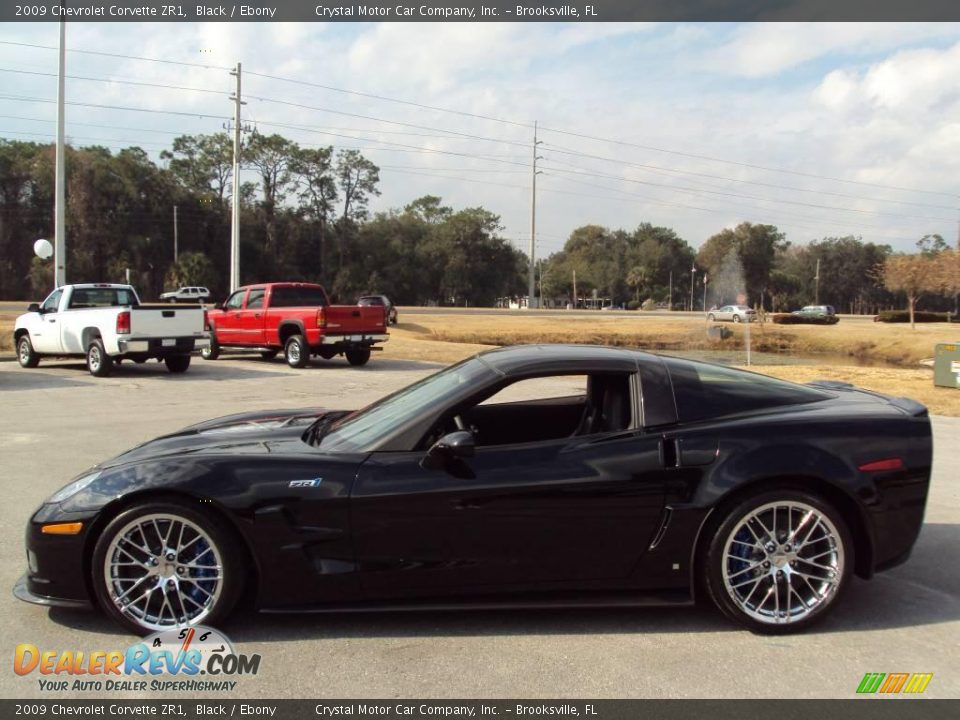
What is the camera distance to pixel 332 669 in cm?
341

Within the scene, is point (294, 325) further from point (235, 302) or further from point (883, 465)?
point (883, 465)

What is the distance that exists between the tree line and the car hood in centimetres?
4322

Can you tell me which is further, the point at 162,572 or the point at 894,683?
the point at 162,572

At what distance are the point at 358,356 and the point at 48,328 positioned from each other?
6.85m

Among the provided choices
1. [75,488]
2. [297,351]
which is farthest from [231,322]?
[75,488]

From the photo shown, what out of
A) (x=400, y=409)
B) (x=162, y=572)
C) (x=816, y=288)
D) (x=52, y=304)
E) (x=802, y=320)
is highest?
(x=816, y=288)

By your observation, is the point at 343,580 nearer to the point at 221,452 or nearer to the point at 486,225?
the point at 221,452

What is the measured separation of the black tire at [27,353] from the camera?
17047 mm

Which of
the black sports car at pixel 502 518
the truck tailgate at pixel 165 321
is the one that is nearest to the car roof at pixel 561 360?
the black sports car at pixel 502 518

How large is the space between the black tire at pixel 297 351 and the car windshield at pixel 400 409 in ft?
45.7

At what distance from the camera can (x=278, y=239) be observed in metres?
80.6
